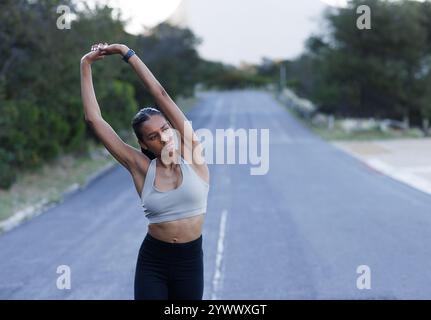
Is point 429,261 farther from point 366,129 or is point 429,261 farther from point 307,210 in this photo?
point 366,129

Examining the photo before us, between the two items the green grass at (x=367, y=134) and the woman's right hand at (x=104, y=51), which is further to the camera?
the green grass at (x=367, y=134)

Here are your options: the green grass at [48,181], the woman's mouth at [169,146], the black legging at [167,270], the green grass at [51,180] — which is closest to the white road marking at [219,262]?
the green grass at [51,180]

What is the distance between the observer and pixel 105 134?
3.10 m

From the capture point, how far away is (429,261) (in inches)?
293

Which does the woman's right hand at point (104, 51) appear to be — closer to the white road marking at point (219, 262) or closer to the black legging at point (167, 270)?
the black legging at point (167, 270)

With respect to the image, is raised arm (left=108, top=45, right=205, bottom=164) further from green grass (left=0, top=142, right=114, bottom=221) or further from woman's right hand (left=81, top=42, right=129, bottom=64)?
green grass (left=0, top=142, right=114, bottom=221)

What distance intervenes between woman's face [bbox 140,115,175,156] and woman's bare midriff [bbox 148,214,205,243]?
0.37m

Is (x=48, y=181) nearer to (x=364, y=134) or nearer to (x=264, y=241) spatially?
(x=264, y=241)

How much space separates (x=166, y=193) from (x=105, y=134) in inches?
19.2

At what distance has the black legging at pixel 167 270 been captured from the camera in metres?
2.97

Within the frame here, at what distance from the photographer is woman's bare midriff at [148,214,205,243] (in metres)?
2.93

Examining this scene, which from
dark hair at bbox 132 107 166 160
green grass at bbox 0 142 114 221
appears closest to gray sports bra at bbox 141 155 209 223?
dark hair at bbox 132 107 166 160

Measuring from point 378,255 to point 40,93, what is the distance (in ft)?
40.9
